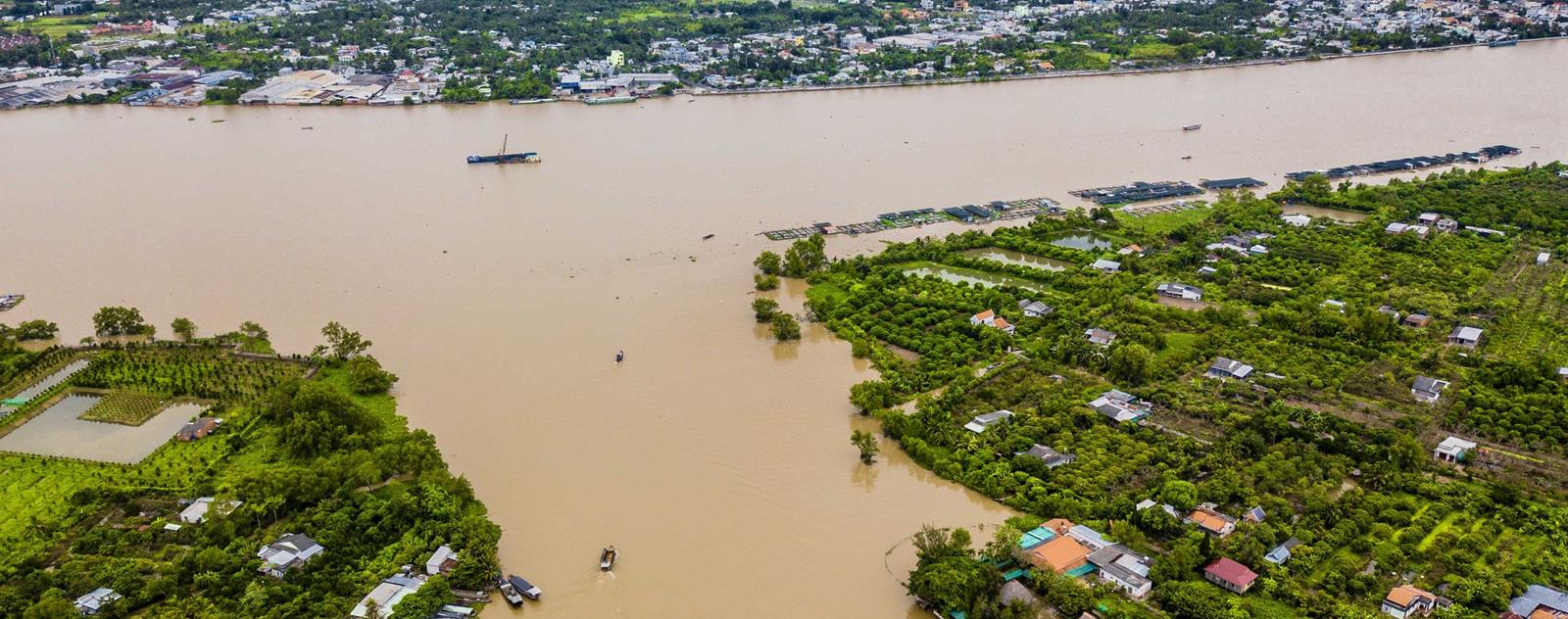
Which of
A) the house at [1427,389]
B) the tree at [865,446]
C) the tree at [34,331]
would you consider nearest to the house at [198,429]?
the tree at [34,331]

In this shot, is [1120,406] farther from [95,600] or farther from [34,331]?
[34,331]

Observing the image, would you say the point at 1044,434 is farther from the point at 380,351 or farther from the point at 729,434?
the point at 380,351

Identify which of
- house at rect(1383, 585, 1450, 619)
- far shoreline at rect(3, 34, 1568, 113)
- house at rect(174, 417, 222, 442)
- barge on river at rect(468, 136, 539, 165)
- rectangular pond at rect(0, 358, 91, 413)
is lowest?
house at rect(1383, 585, 1450, 619)

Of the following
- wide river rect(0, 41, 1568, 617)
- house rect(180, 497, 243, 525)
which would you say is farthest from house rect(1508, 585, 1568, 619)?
house rect(180, 497, 243, 525)

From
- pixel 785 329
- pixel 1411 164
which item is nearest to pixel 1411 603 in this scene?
pixel 785 329

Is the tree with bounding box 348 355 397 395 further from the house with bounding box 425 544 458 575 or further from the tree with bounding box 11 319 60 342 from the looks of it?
the tree with bounding box 11 319 60 342

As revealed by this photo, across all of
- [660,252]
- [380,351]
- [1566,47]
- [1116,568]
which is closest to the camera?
[1116,568]

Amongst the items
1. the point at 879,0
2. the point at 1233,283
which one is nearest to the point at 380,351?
the point at 1233,283

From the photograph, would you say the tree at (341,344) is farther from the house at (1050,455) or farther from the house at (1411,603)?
the house at (1411,603)
